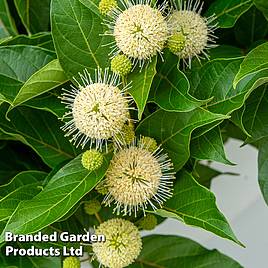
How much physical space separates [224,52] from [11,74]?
225 mm

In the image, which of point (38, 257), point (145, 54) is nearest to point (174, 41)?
point (145, 54)

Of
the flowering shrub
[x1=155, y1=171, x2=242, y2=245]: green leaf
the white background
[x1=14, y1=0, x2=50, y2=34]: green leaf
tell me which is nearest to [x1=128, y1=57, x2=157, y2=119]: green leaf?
the flowering shrub

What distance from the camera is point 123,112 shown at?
1.85 ft

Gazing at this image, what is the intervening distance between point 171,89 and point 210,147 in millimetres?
68

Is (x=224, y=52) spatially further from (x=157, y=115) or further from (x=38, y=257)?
(x=38, y=257)

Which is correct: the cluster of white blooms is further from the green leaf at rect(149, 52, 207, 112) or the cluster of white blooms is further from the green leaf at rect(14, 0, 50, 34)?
the green leaf at rect(14, 0, 50, 34)

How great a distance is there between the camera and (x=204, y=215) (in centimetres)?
57

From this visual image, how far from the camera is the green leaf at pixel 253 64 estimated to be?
541 mm

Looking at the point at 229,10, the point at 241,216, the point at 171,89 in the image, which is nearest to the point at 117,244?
the point at 171,89

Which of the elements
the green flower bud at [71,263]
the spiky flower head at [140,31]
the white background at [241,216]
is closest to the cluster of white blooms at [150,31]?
the spiky flower head at [140,31]

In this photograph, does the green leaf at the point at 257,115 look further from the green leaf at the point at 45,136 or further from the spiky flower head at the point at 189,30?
the green leaf at the point at 45,136

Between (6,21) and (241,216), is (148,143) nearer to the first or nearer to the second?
(6,21)

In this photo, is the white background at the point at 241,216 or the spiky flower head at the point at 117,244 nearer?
the spiky flower head at the point at 117,244

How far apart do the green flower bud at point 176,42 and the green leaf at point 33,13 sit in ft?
0.76
